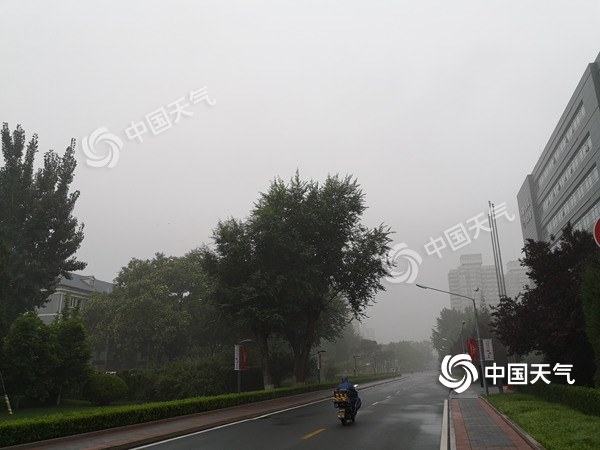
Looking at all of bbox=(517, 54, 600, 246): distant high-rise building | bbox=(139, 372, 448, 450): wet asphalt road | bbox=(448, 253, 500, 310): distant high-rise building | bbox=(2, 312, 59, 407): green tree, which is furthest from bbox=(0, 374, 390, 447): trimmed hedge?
bbox=(448, 253, 500, 310): distant high-rise building

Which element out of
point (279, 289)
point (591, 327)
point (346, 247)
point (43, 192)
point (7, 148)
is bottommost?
point (591, 327)

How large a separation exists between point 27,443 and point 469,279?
175 metres

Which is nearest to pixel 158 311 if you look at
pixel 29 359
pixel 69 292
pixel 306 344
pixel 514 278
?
→ pixel 306 344

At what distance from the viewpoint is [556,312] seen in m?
20.3

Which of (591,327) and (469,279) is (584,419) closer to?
(591,327)

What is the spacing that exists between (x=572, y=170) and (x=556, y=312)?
37939 mm

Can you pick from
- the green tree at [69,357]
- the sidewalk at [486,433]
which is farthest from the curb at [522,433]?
the green tree at [69,357]

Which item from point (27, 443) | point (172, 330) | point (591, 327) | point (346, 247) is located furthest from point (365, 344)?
point (27, 443)

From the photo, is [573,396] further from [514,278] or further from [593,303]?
[514,278]

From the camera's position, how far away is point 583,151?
47219mm

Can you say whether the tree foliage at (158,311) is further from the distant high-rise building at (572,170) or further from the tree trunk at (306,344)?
the distant high-rise building at (572,170)

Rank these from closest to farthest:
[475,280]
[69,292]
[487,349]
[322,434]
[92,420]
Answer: [322,434] → [92,420] → [487,349] → [69,292] → [475,280]

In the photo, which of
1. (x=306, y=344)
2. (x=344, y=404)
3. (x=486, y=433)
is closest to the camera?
(x=486, y=433)

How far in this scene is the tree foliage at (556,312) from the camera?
1983 centimetres
